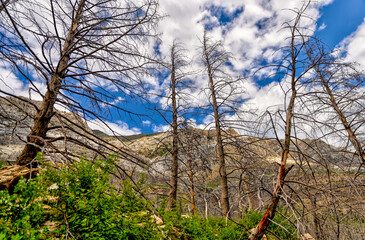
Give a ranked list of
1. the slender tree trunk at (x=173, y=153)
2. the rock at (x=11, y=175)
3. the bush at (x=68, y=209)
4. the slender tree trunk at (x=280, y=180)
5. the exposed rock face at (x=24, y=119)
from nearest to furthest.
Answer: the bush at (x=68, y=209), the slender tree trunk at (x=280, y=180), the rock at (x=11, y=175), the exposed rock face at (x=24, y=119), the slender tree trunk at (x=173, y=153)

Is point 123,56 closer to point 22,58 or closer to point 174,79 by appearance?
point 22,58

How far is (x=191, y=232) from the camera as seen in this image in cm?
364

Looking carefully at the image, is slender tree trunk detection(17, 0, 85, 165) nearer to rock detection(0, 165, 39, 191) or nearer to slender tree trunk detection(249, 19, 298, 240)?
rock detection(0, 165, 39, 191)

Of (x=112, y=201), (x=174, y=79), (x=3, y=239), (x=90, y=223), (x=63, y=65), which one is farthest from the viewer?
(x=174, y=79)

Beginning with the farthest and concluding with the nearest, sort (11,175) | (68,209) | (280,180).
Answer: (11,175) → (280,180) → (68,209)

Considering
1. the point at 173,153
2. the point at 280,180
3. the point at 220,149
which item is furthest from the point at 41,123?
the point at 220,149

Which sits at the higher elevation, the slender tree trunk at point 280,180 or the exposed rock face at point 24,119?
the exposed rock face at point 24,119

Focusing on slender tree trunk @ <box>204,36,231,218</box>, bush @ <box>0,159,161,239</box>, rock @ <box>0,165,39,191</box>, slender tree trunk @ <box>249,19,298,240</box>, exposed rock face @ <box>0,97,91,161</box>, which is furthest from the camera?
slender tree trunk @ <box>204,36,231,218</box>

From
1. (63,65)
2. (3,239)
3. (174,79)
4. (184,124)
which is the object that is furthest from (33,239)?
(174,79)

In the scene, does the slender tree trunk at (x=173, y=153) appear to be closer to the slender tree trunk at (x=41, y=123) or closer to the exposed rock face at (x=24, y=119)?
the exposed rock face at (x=24, y=119)

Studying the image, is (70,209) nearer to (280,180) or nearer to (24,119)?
(24,119)

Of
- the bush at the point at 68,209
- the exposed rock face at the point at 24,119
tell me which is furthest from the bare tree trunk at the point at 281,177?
the exposed rock face at the point at 24,119

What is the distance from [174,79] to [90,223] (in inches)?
290

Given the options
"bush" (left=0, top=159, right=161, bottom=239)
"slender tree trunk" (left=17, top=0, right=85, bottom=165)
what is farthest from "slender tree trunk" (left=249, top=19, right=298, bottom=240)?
"slender tree trunk" (left=17, top=0, right=85, bottom=165)
